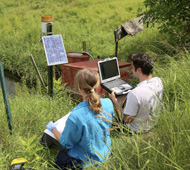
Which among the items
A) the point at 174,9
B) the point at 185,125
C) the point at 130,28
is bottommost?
the point at 185,125

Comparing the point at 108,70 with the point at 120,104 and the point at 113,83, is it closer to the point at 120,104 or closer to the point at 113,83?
the point at 113,83

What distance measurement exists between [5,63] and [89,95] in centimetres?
898

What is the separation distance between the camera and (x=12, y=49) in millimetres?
10828

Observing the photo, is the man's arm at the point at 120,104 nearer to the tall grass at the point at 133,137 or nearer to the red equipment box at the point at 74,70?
the tall grass at the point at 133,137

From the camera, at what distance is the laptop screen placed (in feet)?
12.5

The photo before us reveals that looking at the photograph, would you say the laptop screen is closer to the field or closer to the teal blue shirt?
the field

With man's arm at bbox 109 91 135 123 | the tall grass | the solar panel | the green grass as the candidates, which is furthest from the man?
the green grass

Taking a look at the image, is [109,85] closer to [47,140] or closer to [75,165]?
[47,140]

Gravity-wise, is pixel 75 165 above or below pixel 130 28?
below

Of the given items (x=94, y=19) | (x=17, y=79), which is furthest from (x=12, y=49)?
(x=94, y=19)

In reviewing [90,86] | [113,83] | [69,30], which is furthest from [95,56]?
[90,86]

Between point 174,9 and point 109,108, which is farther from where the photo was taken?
point 174,9

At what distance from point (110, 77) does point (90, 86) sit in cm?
170

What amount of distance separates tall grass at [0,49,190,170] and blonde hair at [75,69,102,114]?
36cm
